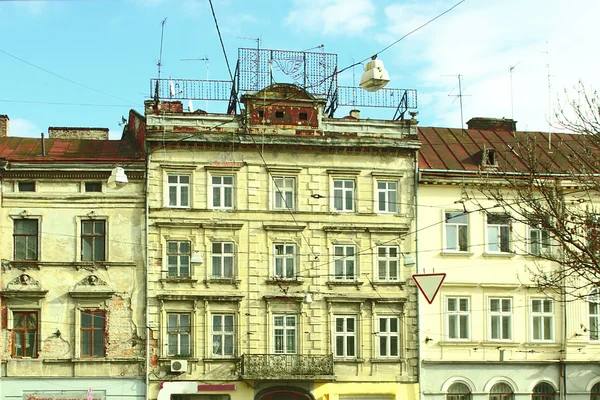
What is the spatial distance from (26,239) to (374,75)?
14.2 m

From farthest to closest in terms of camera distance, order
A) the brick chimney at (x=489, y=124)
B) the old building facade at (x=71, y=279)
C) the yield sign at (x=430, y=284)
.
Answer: the brick chimney at (x=489, y=124) → the old building facade at (x=71, y=279) → the yield sign at (x=430, y=284)

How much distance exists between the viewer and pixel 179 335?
3584cm

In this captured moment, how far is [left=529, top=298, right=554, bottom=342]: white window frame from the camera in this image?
1500 inches

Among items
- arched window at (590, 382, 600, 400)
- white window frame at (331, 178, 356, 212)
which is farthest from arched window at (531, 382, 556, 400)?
white window frame at (331, 178, 356, 212)

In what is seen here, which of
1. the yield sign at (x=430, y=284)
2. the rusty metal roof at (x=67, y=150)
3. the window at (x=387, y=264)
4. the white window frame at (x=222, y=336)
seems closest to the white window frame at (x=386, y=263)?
the window at (x=387, y=264)

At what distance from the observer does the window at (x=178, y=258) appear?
3612 centimetres

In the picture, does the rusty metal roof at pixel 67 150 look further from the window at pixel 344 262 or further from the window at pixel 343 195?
the window at pixel 344 262

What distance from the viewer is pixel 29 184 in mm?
35906

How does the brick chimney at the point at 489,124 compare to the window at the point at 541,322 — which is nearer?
the window at the point at 541,322

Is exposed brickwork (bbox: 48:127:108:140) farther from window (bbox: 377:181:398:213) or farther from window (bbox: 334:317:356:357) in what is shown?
window (bbox: 334:317:356:357)

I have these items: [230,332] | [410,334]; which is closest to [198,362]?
[230,332]

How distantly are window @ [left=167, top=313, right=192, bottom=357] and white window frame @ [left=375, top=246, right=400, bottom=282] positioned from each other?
6.59 m

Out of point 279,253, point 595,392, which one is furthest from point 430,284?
point 595,392

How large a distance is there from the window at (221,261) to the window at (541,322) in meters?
10.5
